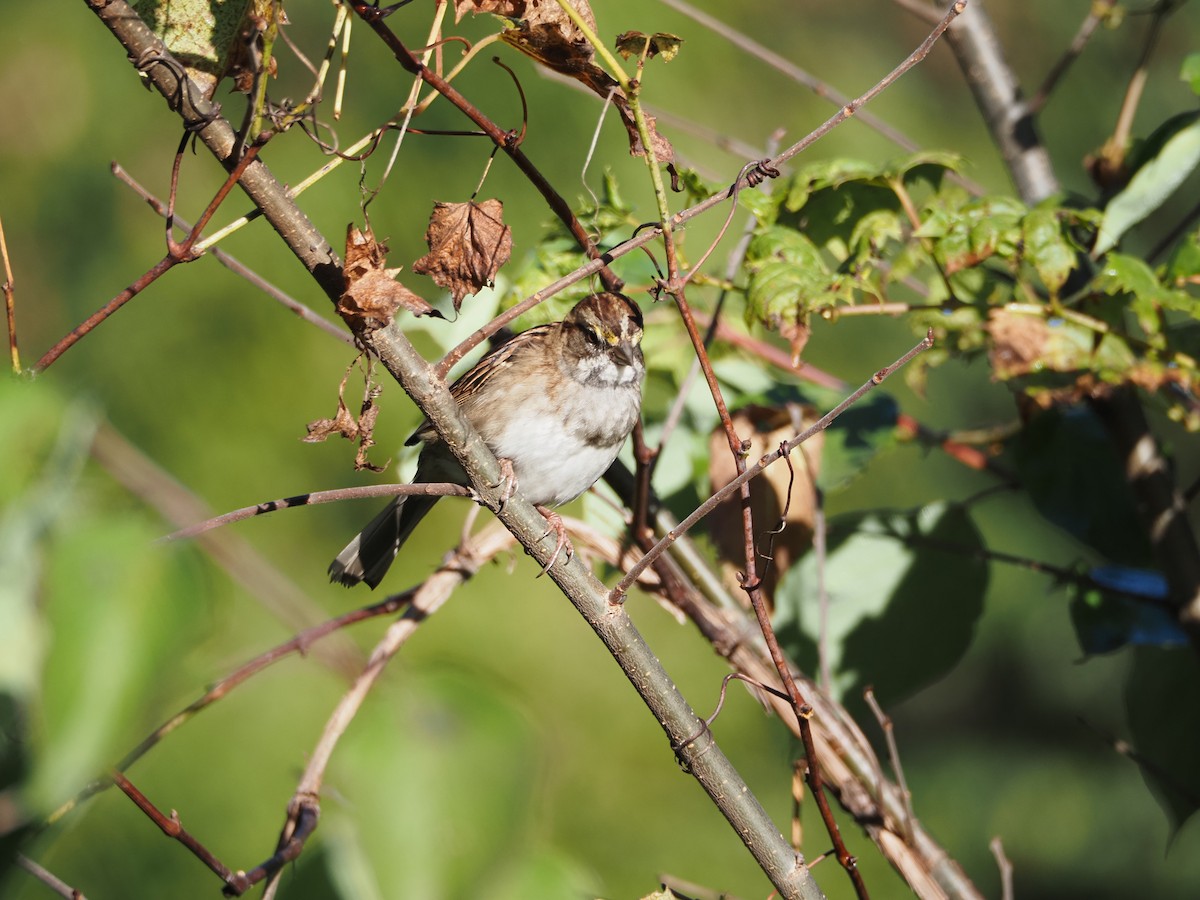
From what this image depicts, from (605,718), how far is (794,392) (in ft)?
5.97

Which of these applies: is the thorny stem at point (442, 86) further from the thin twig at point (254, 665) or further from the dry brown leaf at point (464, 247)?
the thin twig at point (254, 665)

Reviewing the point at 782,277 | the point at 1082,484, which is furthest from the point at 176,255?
the point at 1082,484

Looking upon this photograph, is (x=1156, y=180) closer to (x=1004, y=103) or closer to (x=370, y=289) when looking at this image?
(x=1004, y=103)

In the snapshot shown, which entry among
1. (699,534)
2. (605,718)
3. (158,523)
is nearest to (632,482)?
(699,534)

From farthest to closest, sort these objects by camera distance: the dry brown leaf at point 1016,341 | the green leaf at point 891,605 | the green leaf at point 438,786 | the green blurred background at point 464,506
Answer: the green blurred background at point 464,506 → the green leaf at point 891,605 → the dry brown leaf at point 1016,341 → the green leaf at point 438,786

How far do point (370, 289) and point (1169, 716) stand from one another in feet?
4.67

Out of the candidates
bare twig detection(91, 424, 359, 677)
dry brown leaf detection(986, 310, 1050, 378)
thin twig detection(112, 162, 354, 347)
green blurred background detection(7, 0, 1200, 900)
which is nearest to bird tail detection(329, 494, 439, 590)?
green blurred background detection(7, 0, 1200, 900)

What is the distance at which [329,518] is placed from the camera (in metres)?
3.45

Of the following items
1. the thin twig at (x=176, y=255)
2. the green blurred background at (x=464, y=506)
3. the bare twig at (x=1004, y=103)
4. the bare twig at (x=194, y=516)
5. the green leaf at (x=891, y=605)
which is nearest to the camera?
the bare twig at (x=194, y=516)

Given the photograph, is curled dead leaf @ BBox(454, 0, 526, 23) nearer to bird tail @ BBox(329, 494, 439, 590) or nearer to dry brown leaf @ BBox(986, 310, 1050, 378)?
dry brown leaf @ BBox(986, 310, 1050, 378)

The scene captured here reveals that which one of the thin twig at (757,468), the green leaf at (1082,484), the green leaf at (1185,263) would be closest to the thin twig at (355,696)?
the thin twig at (757,468)

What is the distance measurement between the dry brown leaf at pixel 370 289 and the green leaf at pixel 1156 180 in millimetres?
1027

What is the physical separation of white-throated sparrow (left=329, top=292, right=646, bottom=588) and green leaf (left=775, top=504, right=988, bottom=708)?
41 centimetres

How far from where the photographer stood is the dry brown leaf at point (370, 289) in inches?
38.5
